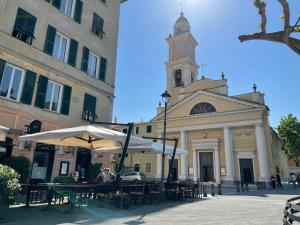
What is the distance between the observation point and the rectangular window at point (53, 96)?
13.0m

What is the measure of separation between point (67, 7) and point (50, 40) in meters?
3.13

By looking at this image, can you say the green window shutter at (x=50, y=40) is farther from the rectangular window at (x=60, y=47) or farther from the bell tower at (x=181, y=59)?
the bell tower at (x=181, y=59)

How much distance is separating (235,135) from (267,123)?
17.4 ft

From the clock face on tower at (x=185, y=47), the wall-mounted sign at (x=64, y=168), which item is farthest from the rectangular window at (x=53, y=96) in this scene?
the clock face on tower at (x=185, y=47)

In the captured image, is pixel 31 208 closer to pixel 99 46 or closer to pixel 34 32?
pixel 34 32

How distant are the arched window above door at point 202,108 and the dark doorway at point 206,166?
18.3ft

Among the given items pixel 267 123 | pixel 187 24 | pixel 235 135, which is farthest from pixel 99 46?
pixel 187 24

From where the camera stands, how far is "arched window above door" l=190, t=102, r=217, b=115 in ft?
104

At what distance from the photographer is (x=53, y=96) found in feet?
43.8

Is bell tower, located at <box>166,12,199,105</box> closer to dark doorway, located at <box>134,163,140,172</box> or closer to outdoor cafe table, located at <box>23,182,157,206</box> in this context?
dark doorway, located at <box>134,163,140,172</box>

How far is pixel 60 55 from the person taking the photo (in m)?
14.0

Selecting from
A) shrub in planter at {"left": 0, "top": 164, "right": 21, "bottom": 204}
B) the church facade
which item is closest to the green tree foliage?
the church facade

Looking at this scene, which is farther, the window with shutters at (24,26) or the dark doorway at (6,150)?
the window with shutters at (24,26)

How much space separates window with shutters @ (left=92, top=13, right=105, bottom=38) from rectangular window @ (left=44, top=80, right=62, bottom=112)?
5.50 m
